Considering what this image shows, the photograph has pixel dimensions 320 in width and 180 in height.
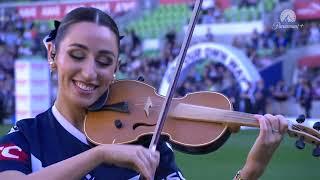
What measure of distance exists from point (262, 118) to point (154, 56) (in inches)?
682

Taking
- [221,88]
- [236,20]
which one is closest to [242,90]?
[221,88]

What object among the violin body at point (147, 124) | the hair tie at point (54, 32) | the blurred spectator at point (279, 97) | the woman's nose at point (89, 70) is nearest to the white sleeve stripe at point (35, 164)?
the violin body at point (147, 124)

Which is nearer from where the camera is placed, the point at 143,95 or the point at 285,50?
the point at 143,95

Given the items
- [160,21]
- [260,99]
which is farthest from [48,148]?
[160,21]

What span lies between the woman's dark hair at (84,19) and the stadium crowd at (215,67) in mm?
10630

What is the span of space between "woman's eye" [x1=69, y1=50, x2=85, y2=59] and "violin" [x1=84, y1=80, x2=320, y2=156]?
23 centimetres

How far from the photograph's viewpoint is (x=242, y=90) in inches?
548

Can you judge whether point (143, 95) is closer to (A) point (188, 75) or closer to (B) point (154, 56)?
(A) point (188, 75)

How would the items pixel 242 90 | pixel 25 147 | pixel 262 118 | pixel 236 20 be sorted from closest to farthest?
pixel 25 147
pixel 262 118
pixel 242 90
pixel 236 20

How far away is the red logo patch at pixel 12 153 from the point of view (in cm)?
181

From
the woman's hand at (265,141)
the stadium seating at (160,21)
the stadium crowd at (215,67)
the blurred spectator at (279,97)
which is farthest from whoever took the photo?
the stadium seating at (160,21)

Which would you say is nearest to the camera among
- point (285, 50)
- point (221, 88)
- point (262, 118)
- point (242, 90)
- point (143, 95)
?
point (262, 118)

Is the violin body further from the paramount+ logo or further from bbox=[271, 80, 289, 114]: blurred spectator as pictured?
bbox=[271, 80, 289, 114]: blurred spectator

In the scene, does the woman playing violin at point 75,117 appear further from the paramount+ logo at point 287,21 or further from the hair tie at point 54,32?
the paramount+ logo at point 287,21
